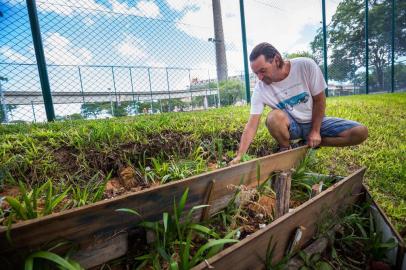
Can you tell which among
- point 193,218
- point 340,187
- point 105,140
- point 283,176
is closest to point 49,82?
point 105,140

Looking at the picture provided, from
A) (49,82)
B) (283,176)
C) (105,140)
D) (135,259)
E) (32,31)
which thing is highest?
(32,31)

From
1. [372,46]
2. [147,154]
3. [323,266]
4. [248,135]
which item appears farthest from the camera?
[372,46]

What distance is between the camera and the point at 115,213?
42.1 inches

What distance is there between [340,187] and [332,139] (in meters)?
1.13

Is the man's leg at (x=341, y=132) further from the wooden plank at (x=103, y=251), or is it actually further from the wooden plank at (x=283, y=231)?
the wooden plank at (x=103, y=251)

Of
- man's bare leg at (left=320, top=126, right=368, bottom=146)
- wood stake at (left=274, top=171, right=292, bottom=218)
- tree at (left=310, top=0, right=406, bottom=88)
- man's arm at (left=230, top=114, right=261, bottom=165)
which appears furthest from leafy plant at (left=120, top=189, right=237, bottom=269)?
tree at (left=310, top=0, right=406, bottom=88)

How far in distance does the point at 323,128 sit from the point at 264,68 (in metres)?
0.98

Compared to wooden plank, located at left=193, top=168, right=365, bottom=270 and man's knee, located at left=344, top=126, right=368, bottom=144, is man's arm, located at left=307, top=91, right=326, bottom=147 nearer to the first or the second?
man's knee, located at left=344, top=126, right=368, bottom=144

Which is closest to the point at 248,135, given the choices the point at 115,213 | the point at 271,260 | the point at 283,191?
the point at 283,191

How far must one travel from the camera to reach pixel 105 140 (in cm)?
222

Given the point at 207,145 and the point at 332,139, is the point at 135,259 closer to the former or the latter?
the point at 207,145

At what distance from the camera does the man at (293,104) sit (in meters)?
2.47

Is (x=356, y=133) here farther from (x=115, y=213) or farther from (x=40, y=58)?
(x=40, y=58)

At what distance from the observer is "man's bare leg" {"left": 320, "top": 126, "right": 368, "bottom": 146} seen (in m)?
2.58
